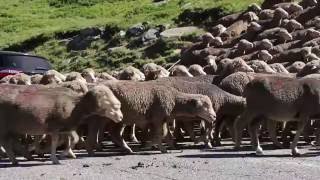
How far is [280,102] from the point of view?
1427 cm

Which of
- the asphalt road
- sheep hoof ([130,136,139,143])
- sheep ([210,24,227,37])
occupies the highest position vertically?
sheep ([210,24,227,37])

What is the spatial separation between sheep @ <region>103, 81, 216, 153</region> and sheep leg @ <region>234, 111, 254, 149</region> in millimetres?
626

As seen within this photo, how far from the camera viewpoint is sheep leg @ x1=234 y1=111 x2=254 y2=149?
1460cm

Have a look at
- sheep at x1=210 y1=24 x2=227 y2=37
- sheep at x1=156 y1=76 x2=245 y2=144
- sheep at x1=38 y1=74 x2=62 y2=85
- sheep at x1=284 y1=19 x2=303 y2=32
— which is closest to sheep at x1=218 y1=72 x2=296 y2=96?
sheep at x1=156 y1=76 x2=245 y2=144

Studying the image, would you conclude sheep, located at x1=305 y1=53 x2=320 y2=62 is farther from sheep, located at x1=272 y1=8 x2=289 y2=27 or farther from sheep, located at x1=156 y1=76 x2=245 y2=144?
sheep, located at x1=272 y1=8 x2=289 y2=27

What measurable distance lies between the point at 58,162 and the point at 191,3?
41.9 meters

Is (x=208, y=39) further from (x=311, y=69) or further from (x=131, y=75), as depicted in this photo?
(x=311, y=69)

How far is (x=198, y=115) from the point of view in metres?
15.4

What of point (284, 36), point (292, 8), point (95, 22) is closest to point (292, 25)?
point (284, 36)

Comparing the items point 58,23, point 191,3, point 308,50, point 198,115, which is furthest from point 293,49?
point 58,23

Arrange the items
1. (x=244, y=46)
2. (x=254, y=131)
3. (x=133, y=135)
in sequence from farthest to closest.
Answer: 1. (x=244, y=46)
2. (x=133, y=135)
3. (x=254, y=131)

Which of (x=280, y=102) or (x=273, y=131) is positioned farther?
(x=273, y=131)

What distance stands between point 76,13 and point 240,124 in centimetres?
5143

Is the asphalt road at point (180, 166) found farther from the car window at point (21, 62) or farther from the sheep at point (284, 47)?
the sheep at point (284, 47)
